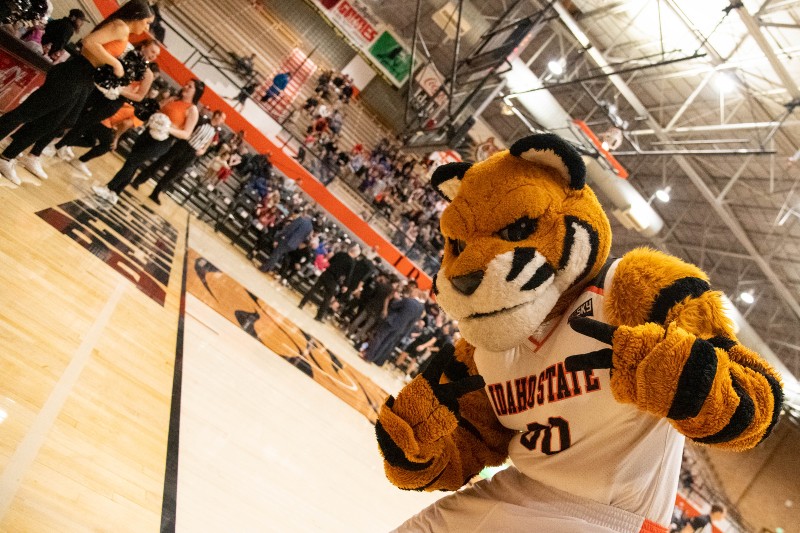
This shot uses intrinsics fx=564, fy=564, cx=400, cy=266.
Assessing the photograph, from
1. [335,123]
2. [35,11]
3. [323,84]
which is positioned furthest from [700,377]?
[323,84]

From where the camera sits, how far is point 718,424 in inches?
41.5

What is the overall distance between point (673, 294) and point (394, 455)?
84 centimetres

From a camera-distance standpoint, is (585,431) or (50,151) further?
(50,151)

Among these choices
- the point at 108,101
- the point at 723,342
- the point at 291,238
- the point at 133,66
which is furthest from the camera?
the point at 291,238

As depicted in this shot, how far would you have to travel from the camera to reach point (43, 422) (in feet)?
6.89

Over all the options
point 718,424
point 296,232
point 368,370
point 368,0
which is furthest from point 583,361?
point 368,0

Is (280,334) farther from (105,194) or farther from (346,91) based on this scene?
(346,91)

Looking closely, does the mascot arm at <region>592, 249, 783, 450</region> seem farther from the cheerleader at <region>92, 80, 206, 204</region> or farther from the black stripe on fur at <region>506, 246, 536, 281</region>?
the cheerleader at <region>92, 80, 206, 204</region>

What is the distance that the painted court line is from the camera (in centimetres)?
173

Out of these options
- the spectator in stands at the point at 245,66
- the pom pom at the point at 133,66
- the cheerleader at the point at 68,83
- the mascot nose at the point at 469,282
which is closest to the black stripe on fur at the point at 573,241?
the mascot nose at the point at 469,282

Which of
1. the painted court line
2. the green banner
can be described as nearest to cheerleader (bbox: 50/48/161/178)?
the painted court line

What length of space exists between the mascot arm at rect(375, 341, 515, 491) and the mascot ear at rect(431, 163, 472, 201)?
0.50m

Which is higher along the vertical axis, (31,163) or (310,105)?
(310,105)

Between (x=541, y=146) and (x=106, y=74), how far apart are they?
417 cm
